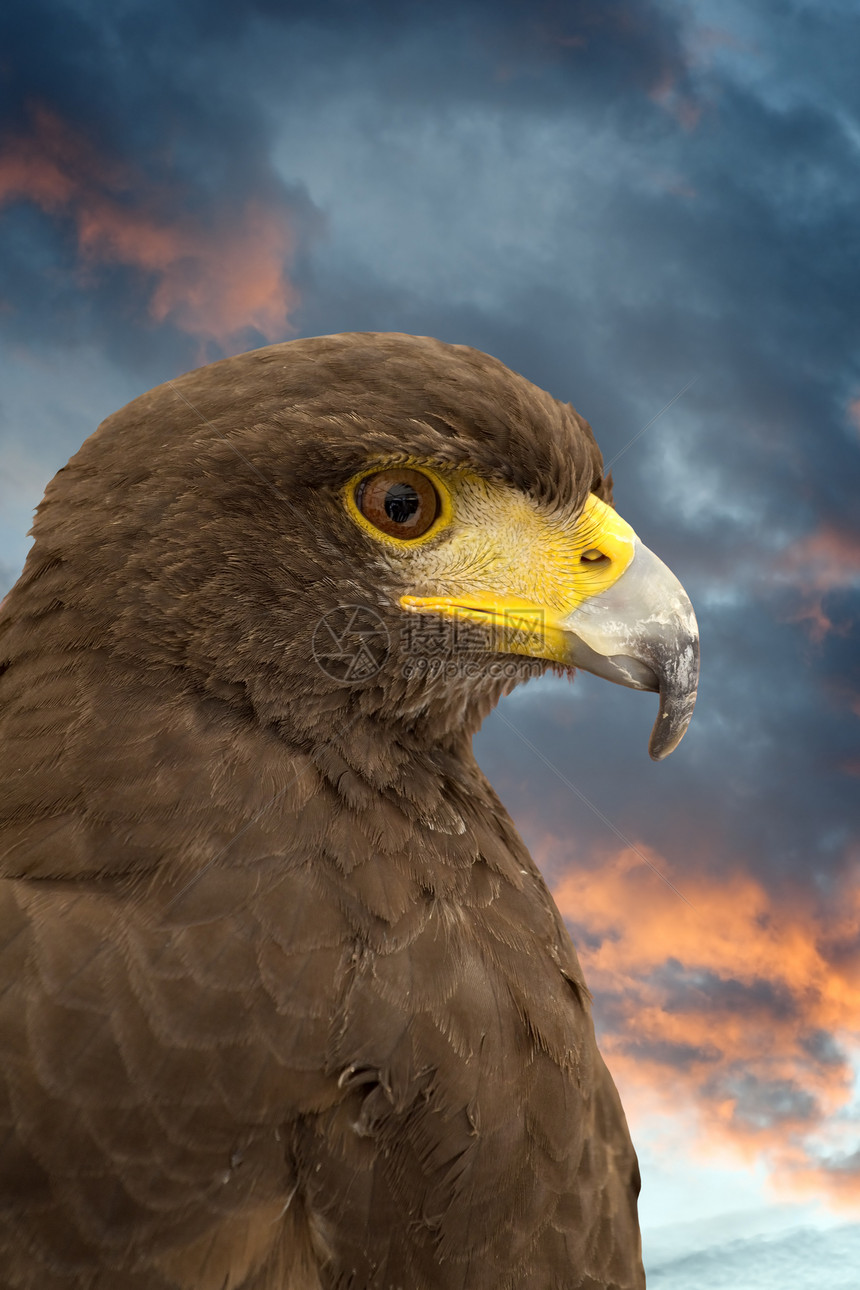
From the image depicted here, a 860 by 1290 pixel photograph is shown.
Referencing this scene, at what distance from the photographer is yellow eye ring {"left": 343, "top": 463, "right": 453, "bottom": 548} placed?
2.61 m

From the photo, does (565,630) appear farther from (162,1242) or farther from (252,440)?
(162,1242)

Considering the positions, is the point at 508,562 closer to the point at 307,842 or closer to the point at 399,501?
the point at 399,501

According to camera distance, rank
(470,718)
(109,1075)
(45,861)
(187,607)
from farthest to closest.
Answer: (470,718)
(187,607)
(45,861)
(109,1075)

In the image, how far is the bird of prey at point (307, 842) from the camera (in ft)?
6.72

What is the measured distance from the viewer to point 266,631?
2.49 metres

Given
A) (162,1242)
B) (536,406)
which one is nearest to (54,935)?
(162,1242)

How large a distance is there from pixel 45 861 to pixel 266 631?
2.27 feet

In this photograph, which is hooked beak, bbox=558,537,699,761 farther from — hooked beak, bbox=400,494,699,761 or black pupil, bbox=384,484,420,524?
black pupil, bbox=384,484,420,524

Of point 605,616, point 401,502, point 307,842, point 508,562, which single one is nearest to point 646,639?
point 605,616

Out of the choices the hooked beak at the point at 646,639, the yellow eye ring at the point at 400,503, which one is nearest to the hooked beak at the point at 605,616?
the hooked beak at the point at 646,639

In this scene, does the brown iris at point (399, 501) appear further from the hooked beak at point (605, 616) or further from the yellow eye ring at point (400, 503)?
the hooked beak at point (605, 616)

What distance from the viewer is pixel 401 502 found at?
265 cm

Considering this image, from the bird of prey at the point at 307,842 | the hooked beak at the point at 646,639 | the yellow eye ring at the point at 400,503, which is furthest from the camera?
the hooked beak at the point at 646,639

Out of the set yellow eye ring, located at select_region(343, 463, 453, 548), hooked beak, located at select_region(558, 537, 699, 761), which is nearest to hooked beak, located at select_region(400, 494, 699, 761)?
hooked beak, located at select_region(558, 537, 699, 761)
